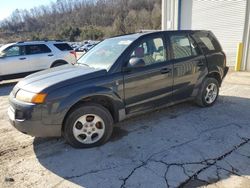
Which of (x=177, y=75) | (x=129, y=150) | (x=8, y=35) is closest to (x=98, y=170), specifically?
(x=129, y=150)

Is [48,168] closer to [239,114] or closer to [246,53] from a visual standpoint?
[239,114]

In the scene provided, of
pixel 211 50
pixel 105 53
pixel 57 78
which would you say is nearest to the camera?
pixel 57 78

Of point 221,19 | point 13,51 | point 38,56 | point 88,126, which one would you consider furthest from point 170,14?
point 88,126

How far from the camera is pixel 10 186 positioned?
9.44 ft

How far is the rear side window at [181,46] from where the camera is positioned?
4557 millimetres

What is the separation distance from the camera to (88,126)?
3.64 meters

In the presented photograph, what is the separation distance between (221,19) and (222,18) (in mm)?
77

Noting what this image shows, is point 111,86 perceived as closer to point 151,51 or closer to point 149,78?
point 149,78

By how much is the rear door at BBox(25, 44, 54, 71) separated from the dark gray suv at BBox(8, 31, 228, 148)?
6013 millimetres

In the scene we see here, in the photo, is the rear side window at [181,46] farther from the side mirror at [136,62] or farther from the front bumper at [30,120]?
the front bumper at [30,120]

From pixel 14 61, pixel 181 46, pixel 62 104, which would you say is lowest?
pixel 14 61

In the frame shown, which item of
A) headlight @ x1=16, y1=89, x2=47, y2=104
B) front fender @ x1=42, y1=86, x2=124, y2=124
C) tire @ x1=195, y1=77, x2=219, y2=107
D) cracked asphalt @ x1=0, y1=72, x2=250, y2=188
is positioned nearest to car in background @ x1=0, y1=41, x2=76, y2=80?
cracked asphalt @ x1=0, y1=72, x2=250, y2=188

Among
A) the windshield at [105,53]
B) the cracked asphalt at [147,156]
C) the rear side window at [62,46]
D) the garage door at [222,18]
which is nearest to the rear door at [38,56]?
the rear side window at [62,46]

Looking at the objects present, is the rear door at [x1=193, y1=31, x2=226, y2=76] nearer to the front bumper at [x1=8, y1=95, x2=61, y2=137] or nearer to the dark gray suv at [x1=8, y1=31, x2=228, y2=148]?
A: the dark gray suv at [x1=8, y1=31, x2=228, y2=148]
